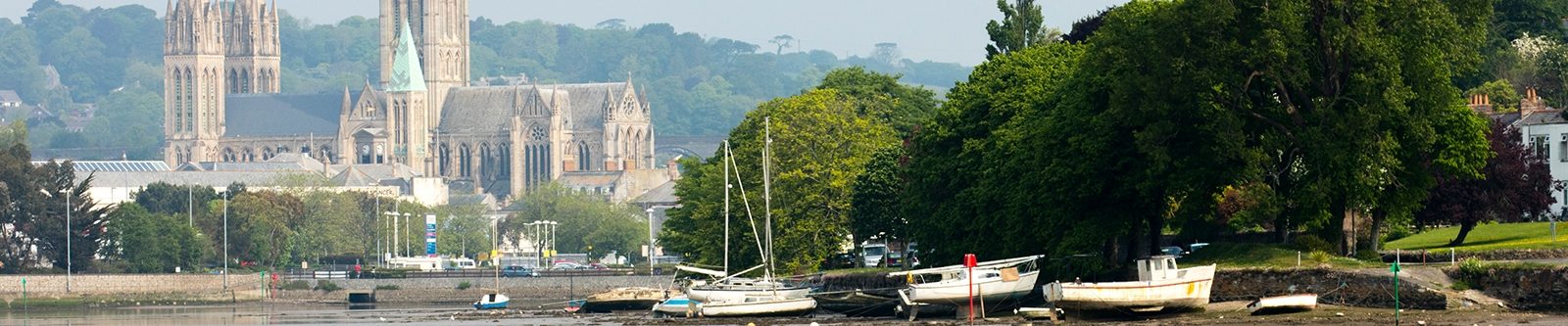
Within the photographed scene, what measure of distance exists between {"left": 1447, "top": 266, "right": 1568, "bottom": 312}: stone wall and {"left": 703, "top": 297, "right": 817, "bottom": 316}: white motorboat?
81.4ft

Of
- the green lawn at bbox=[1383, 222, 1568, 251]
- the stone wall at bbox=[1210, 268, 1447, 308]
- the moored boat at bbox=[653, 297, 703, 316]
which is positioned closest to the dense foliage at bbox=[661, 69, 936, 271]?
the moored boat at bbox=[653, 297, 703, 316]

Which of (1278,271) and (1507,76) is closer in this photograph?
(1278,271)

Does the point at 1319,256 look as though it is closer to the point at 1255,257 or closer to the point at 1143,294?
the point at 1255,257

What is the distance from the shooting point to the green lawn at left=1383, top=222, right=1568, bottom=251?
64.7 metres

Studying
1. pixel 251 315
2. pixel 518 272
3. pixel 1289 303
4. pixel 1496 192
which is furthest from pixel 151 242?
pixel 1289 303

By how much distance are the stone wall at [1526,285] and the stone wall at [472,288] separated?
280 ft

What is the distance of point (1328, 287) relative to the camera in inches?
2333

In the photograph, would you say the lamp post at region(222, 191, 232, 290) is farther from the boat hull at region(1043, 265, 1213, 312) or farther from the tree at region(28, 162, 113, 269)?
the boat hull at region(1043, 265, 1213, 312)

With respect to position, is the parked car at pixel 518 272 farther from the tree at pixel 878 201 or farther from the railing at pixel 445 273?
the tree at pixel 878 201

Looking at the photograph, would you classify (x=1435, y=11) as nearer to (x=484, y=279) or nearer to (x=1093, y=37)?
(x=1093, y=37)

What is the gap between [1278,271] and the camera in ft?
199

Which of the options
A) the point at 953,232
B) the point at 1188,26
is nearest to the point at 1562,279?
the point at 1188,26

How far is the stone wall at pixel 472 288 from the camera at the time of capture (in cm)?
14350

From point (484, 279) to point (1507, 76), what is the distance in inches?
2368
